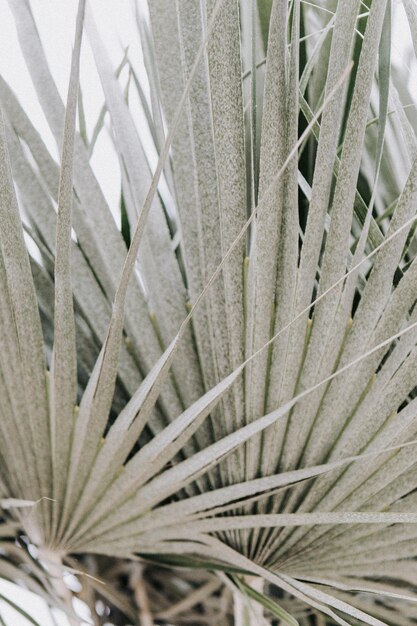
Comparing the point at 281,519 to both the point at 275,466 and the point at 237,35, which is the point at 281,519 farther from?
the point at 237,35

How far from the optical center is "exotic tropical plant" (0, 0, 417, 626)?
1.23ft

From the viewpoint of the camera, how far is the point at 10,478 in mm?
491

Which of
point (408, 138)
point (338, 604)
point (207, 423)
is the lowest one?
point (338, 604)

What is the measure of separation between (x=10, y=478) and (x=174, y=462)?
13cm

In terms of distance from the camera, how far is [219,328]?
17.6 inches

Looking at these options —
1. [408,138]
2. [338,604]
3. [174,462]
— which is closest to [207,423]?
[174,462]

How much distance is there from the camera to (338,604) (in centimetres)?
41

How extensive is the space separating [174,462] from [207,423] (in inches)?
1.8

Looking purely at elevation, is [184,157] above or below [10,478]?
above

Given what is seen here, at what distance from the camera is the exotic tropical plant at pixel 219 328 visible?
375 mm

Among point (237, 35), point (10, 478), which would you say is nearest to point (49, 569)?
point (10, 478)

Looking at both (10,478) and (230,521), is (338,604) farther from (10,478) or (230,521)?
(10,478)

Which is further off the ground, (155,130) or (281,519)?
(155,130)

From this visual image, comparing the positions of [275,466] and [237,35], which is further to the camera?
[275,466]
